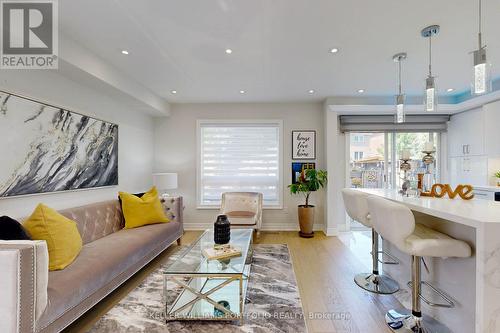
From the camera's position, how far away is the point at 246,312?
2.05 m

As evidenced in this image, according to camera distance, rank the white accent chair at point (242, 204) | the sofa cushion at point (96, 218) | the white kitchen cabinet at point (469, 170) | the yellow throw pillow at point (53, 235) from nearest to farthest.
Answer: the yellow throw pillow at point (53, 235) → the sofa cushion at point (96, 218) → the white kitchen cabinet at point (469, 170) → the white accent chair at point (242, 204)

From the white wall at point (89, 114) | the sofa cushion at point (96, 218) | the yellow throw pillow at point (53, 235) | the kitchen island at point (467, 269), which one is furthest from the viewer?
the sofa cushion at point (96, 218)

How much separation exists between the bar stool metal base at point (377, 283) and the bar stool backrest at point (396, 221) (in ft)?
3.19

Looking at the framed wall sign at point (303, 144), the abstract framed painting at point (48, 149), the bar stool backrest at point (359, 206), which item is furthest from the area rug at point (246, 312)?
the framed wall sign at point (303, 144)

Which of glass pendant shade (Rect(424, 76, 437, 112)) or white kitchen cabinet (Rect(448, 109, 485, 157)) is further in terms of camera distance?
white kitchen cabinet (Rect(448, 109, 485, 157))

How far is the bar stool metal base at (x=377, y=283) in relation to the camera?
2.40m

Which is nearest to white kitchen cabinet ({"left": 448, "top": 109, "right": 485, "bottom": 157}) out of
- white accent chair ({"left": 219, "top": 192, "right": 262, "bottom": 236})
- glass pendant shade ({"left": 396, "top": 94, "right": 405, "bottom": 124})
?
glass pendant shade ({"left": 396, "top": 94, "right": 405, "bottom": 124})

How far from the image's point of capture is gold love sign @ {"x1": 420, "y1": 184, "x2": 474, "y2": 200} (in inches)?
79.6

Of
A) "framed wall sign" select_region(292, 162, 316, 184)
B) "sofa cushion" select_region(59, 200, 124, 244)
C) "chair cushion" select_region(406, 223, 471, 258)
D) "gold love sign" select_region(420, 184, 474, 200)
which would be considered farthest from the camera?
"framed wall sign" select_region(292, 162, 316, 184)

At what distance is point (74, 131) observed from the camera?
278 centimetres

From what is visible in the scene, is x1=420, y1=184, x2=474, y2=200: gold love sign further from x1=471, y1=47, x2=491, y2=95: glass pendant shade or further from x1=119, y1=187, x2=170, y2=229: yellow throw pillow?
x1=119, y1=187, x2=170, y2=229: yellow throw pillow

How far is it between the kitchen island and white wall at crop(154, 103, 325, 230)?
232 cm

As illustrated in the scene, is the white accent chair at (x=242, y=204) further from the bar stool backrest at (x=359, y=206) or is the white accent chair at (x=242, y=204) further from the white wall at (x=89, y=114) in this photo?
the bar stool backrest at (x=359, y=206)

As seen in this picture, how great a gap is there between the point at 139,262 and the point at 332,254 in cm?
255
